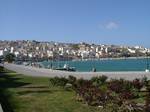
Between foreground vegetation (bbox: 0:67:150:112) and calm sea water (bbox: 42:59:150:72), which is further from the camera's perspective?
calm sea water (bbox: 42:59:150:72)

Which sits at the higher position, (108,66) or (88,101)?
(108,66)

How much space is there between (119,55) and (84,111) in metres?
182

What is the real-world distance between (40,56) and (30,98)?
6439 inches

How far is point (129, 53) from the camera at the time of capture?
199500mm

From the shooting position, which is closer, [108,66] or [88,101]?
[88,101]

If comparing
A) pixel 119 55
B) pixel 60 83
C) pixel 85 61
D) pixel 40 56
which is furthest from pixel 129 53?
pixel 60 83

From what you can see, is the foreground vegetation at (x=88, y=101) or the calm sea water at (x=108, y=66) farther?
the calm sea water at (x=108, y=66)

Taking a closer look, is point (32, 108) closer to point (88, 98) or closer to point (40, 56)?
point (88, 98)

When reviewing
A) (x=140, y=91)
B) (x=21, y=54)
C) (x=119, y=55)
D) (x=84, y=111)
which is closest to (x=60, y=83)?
(x=140, y=91)

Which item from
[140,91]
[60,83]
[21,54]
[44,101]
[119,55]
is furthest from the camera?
[119,55]

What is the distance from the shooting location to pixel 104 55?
191375 millimetres

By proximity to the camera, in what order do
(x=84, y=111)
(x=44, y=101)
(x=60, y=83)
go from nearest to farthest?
(x=84, y=111) → (x=44, y=101) → (x=60, y=83)

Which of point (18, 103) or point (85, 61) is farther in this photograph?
point (85, 61)

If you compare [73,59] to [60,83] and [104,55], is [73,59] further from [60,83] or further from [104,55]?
[60,83]
